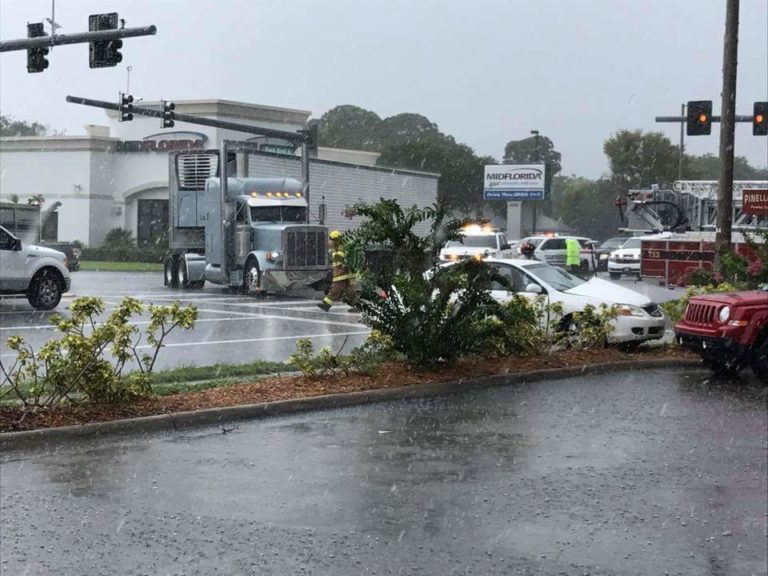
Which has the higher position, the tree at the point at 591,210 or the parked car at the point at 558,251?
the tree at the point at 591,210

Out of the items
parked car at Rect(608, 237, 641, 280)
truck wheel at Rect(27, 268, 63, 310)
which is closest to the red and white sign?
truck wheel at Rect(27, 268, 63, 310)

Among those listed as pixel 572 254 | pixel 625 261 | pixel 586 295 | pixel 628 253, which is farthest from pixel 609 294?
pixel 628 253

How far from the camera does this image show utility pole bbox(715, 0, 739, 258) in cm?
1942

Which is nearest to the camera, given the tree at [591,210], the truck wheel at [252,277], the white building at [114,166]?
the truck wheel at [252,277]

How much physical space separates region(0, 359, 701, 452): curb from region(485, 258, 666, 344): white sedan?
1.20 meters

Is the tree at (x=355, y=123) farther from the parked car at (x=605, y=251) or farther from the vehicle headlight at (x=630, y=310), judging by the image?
the vehicle headlight at (x=630, y=310)

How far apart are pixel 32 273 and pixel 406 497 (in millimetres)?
16888

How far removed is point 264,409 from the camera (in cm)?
1109

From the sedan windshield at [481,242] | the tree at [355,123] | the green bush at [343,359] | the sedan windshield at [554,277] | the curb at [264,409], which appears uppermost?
the tree at [355,123]

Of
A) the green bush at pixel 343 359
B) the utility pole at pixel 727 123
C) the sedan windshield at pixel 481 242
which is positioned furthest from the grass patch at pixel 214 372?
the sedan windshield at pixel 481 242

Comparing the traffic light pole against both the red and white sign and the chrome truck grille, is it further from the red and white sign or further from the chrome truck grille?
the red and white sign

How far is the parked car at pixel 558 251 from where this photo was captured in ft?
143

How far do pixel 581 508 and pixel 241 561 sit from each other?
253cm

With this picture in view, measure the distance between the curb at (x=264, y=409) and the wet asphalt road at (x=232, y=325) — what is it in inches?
62.8
